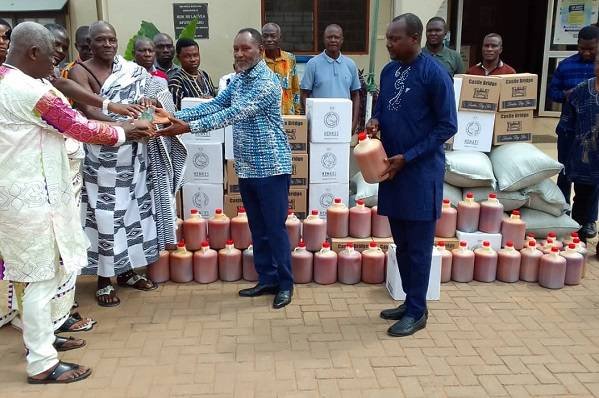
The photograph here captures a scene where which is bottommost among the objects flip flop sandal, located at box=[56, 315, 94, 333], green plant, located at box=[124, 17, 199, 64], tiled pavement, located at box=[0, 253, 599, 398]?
tiled pavement, located at box=[0, 253, 599, 398]

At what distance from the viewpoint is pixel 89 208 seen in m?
4.09

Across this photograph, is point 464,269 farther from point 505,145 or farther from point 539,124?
point 539,124

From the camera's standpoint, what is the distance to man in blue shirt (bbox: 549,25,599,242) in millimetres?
5340

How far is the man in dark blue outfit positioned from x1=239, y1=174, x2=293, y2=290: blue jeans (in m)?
0.72

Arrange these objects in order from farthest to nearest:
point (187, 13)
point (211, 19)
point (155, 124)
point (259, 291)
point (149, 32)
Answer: point (211, 19) < point (187, 13) < point (149, 32) < point (259, 291) < point (155, 124)

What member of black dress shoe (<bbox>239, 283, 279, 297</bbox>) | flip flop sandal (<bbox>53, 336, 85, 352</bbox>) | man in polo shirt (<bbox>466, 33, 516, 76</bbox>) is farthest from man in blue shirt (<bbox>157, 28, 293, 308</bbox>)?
man in polo shirt (<bbox>466, 33, 516, 76</bbox>)

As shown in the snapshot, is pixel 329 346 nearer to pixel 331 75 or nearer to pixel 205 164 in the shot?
pixel 205 164

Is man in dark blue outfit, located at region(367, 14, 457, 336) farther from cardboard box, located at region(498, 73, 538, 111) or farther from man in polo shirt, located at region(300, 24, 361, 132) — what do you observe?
man in polo shirt, located at region(300, 24, 361, 132)

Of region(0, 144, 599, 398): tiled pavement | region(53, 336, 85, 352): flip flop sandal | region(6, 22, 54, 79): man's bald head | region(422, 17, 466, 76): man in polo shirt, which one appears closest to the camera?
region(6, 22, 54, 79): man's bald head

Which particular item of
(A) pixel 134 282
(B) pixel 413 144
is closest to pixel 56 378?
(A) pixel 134 282

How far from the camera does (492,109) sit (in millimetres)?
5238

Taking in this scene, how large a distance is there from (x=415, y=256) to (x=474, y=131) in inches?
81.1

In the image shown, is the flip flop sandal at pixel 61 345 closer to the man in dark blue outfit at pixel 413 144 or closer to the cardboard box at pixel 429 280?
the man in dark blue outfit at pixel 413 144

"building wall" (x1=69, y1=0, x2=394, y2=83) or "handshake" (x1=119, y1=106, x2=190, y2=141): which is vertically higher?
"building wall" (x1=69, y1=0, x2=394, y2=83)
